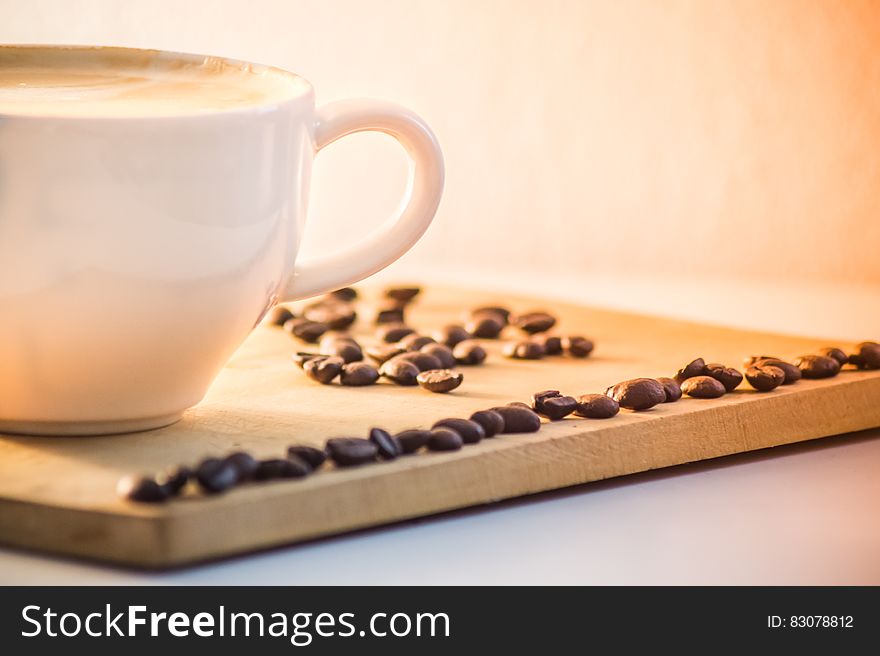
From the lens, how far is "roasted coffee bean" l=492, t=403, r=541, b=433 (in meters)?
0.80

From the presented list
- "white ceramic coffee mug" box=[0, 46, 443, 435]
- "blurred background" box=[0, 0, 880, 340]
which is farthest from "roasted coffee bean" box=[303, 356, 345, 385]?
"blurred background" box=[0, 0, 880, 340]

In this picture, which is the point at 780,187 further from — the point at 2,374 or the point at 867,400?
the point at 2,374

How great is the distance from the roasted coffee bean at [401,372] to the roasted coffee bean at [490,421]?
0.55ft

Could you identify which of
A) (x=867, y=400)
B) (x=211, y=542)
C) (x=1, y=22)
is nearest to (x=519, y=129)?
(x=1, y=22)

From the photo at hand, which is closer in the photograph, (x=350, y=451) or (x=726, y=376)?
(x=350, y=451)

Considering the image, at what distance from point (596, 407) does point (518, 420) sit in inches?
2.6

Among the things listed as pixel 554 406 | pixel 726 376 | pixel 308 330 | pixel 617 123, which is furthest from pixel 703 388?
pixel 617 123

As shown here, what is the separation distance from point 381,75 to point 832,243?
0.70 metres

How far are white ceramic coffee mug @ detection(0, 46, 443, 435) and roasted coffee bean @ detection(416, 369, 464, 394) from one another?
0.15 m

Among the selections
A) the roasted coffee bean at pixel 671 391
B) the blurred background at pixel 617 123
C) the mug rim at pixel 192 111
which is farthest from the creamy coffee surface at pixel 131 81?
the blurred background at pixel 617 123

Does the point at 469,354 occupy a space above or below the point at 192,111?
below

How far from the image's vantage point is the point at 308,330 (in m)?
1.12

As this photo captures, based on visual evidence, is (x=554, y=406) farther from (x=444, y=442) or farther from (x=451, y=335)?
(x=451, y=335)

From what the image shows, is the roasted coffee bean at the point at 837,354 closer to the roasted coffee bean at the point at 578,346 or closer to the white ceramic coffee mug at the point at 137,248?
the roasted coffee bean at the point at 578,346
